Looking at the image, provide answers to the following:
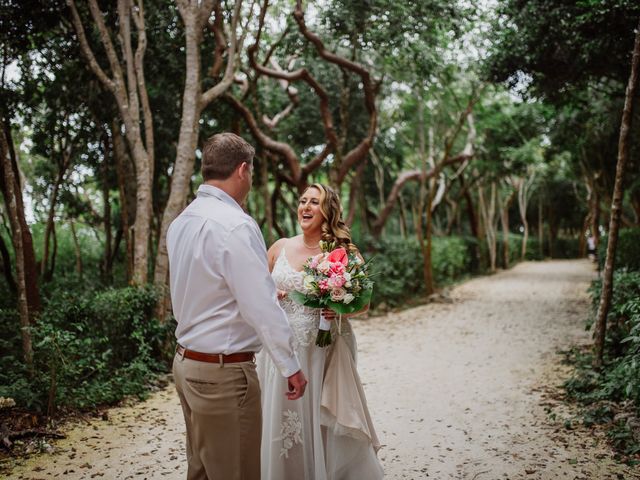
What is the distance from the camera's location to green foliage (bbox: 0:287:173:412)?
5.68 meters

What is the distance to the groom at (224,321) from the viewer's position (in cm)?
254

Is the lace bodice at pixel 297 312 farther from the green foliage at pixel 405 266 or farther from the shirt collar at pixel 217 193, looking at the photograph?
the green foliage at pixel 405 266

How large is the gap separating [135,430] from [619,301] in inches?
263

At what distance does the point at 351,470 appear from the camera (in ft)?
13.1

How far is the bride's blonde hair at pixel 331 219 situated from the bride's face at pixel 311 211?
1.4 inches

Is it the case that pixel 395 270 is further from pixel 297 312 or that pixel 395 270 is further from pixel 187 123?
pixel 297 312

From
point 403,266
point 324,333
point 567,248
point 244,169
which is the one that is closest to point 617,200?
point 324,333

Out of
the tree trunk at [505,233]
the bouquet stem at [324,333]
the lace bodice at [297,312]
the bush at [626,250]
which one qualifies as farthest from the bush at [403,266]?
the bouquet stem at [324,333]

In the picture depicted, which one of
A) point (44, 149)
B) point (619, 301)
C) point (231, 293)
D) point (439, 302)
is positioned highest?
point (44, 149)

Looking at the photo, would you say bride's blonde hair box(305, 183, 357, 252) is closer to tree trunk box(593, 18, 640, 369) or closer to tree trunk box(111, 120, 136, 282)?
tree trunk box(593, 18, 640, 369)

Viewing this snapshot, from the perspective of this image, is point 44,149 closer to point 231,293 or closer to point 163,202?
point 163,202

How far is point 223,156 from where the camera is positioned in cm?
271

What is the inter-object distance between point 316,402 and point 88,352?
167 inches

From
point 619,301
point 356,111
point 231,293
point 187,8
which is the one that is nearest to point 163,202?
point 356,111
